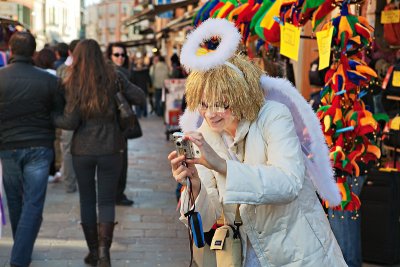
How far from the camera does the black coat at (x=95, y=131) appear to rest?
5430 millimetres

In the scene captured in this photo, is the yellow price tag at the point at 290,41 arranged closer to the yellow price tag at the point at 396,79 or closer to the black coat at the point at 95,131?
the yellow price tag at the point at 396,79

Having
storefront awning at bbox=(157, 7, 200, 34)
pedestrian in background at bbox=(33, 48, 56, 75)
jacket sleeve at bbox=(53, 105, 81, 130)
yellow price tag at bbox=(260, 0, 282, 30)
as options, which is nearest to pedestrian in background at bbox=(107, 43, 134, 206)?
pedestrian in background at bbox=(33, 48, 56, 75)

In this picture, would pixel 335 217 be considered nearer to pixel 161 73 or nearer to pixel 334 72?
pixel 334 72

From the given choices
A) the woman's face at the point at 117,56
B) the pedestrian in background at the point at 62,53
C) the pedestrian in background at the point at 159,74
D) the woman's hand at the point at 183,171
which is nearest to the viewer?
the woman's hand at the point at 183,171

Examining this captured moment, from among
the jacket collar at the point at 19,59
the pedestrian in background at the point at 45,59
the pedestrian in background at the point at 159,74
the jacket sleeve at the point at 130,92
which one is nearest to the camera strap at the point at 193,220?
the jacket collar at the point at 19,59

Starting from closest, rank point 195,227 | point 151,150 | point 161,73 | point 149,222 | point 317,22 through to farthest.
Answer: point 195,227, point 317,22, point 149,222, point 151,150, point 161,73

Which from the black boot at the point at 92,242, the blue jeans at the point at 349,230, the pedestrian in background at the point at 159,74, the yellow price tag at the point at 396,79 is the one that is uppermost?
the yellow price tag at the point at 396,79

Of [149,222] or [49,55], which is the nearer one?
[149,222]

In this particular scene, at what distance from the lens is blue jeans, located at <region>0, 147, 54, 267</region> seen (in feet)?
17.4

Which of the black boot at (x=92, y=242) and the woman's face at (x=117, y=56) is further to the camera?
the woman's face at (x=117, y=56)

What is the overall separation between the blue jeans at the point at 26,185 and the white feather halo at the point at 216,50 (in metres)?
2.80

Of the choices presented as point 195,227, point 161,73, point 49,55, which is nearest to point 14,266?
point 195,227

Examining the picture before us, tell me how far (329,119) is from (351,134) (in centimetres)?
20

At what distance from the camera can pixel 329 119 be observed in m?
4.64
